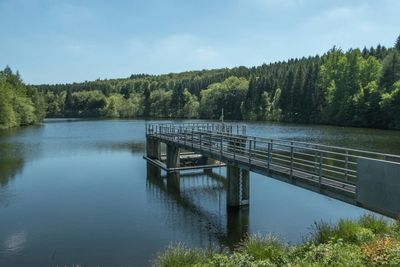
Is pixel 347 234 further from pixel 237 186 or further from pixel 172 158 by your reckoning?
pixel 172 158

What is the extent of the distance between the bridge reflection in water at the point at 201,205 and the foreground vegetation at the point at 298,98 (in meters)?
53.7

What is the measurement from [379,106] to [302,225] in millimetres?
63970

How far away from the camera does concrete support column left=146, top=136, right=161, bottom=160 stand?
34562mm

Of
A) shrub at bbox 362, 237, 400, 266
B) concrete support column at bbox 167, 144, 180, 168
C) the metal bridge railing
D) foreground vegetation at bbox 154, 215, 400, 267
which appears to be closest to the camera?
shrub at bbox 362, 237, 400, 266

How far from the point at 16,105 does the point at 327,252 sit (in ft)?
283

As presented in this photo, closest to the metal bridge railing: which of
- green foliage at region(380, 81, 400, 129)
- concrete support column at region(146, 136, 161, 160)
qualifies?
concrete support column at region(146, 136, 161, 160)

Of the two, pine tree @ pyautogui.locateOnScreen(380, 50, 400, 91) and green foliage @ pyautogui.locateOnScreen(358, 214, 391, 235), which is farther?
pine tree @ pyautogui.locateOnScreen(380, 50, 400, 91)

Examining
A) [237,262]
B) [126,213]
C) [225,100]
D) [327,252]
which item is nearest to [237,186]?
[126,213]

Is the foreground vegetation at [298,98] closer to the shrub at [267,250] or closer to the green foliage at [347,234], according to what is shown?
the green foliage at [347,234]

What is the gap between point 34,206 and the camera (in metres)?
20.4

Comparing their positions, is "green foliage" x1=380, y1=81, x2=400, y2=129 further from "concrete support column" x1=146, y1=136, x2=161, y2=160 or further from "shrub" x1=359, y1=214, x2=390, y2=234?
"shrub" x1=359, y1=214, x2=390, y2=234

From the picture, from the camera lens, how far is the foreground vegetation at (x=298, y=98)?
76.2 meters

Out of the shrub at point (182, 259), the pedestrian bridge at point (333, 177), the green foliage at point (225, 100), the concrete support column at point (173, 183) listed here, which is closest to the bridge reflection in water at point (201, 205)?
the concrete support column at point (173, 183)

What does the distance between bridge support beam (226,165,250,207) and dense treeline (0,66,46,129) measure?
65635mm
